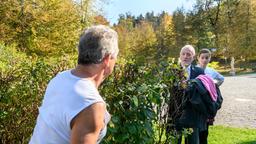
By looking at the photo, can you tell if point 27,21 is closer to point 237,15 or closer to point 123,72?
point 123,72

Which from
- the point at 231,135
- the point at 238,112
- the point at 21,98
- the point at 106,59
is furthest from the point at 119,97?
the point at 238,112

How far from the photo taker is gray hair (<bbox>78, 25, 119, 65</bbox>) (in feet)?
6.89

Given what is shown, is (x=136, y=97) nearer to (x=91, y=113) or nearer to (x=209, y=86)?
→ (x=91, y=113)

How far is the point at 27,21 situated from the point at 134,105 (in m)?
20.5

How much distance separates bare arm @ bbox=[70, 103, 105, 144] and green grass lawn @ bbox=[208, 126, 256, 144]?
6.84 m

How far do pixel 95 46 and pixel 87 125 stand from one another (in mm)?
385

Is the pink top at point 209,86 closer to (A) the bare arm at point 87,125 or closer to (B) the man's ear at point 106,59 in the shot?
(B) the man's ear at point 106,59

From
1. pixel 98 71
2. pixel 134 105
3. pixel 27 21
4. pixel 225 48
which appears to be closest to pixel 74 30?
pixel 27 21

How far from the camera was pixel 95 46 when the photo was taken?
6.89ft

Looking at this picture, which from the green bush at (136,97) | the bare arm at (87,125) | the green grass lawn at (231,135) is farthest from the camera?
the green grass lawn at (231,135)

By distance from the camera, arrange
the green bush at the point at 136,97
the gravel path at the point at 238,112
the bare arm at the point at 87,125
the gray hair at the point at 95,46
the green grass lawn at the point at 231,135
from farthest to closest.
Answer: the gravel path at the point at 238,112 < the green grass lawn at the point at 231,135 < the green bush at the point at 136,97 < the gray hair at the point at 95,46 < the bare arm at the point at 87,125

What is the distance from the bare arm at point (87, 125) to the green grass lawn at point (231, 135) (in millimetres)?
6840

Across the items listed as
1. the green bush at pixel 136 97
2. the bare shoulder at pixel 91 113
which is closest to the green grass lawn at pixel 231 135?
the green bush at pixel 136 97

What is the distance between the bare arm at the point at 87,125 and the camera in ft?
6.39
